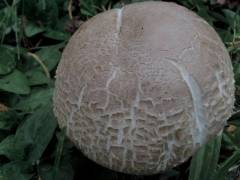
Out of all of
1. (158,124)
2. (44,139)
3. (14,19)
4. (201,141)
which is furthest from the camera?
(14,19)

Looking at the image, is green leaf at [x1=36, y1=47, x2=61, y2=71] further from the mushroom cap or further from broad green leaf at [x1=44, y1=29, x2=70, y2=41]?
the mushroom cap

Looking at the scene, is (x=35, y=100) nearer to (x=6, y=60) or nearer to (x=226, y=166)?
(x=6, y=60)

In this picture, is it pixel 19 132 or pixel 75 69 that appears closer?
pixel 75 69

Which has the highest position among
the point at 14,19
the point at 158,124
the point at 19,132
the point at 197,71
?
the point at 197,71

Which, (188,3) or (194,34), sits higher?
(194,34)

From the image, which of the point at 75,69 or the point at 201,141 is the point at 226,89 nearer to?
the point at 201,141

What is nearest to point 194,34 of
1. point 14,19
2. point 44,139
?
point 44,139
